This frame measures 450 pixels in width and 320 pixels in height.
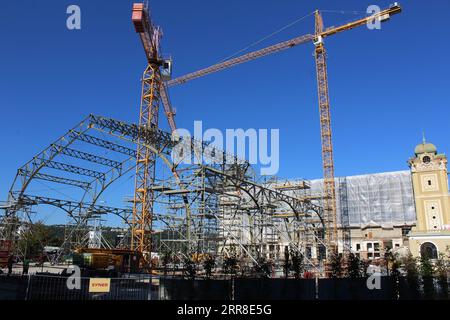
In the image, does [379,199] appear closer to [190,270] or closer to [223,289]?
[190,270]

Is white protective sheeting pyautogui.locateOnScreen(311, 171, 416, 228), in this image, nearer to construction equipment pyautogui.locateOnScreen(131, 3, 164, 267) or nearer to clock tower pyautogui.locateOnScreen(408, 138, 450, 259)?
clock tower pyautogui.locateOnScreen(408, 138, 450, 259)

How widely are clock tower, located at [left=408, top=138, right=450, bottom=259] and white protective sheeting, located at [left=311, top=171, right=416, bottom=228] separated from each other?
5.49 meters

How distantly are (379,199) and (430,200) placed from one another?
34.8 ft

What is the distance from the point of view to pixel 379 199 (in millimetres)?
68688

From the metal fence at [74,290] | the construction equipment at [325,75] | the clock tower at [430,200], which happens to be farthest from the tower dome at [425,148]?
the metal fence at [74,290]

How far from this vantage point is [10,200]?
4231cm

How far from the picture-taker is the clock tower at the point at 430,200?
5431 centimetres

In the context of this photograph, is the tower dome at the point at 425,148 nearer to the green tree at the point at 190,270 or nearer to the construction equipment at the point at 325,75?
the construction equipment at the point at 325,75

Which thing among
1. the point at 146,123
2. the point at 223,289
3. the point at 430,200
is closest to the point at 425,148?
the point at 430,200

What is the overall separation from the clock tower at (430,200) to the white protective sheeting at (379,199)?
18.0ft

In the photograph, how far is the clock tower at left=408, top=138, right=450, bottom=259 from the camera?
178 ft

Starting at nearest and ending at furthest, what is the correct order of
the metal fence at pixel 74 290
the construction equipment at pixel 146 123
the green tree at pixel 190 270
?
the metal fence at pixel 74 290
the green tree at pixel 190 270
the construction equipment at pixel 146 123
